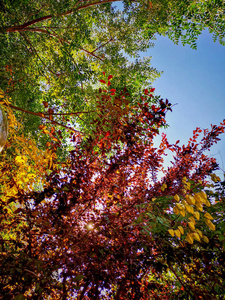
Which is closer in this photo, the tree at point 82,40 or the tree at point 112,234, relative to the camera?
the tree at point 112,234

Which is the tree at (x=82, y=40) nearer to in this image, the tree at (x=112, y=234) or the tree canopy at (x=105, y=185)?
the tree canopy at (x=105, y=185)

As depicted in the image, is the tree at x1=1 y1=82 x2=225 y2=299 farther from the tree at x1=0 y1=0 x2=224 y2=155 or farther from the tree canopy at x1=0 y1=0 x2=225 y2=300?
the tree at x1=0 y1=0 x2=224 y2=155

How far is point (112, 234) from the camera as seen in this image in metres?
2.18

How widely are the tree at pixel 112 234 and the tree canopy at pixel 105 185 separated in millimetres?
19

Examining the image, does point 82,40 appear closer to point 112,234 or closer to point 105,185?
point 105,185

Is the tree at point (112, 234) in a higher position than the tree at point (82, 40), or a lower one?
lower

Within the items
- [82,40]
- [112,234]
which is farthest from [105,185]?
[82,40]

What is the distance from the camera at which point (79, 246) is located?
6.88ft

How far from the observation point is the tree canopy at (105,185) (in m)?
1.89

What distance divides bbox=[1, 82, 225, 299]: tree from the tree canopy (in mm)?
19

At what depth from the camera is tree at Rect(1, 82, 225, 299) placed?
5.77ft

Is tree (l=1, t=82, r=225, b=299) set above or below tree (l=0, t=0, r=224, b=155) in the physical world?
below

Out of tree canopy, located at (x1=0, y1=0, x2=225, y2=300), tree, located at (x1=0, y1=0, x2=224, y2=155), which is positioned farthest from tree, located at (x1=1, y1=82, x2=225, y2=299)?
tree, located at (x1=0, y1=0, x2=224, y2=155)

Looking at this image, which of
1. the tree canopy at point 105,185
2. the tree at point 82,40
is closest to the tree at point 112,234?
the tree canopy at point 105,185
